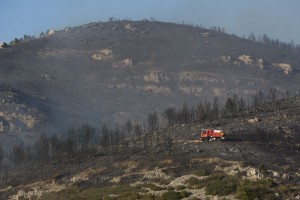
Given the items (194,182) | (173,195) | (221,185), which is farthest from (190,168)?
(173,195)

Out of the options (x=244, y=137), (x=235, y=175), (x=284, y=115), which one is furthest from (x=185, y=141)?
(x=235, y=175)

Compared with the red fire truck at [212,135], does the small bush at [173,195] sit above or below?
below

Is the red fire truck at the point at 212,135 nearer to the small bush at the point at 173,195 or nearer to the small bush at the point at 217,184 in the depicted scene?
the small bush at the point at 217,184

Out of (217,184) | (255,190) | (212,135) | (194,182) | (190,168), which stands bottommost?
(190,168)

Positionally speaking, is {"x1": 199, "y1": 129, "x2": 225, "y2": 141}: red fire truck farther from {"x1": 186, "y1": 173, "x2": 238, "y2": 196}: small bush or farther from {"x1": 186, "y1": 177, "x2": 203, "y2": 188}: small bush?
{"x1": 186, "y1": 177, "x2": 203, "y2": 188}: small bush

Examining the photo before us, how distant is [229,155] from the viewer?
6234cm

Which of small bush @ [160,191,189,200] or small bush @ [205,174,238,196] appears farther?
small bush @ [160,191,189,200]

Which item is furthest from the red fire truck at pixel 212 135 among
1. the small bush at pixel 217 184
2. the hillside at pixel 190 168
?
the small bush at pixel 217 184

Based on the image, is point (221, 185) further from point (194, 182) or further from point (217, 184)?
point (194, 182)

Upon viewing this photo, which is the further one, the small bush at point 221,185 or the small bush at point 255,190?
the small bush at point 221,185

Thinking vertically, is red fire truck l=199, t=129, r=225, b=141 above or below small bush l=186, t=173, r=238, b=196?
above

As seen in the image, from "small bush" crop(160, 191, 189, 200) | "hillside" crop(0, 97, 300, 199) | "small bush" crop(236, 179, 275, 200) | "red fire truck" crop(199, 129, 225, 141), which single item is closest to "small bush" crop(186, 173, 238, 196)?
"hillside" crop(0, 97, 300, 199)

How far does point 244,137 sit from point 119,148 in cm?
2784

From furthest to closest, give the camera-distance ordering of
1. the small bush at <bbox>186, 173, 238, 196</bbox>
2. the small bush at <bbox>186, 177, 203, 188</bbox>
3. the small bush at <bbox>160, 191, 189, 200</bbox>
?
1. the small bush at <bbox>186, 177, 203, 188</bbox>
2. the small bush at <bbox>160, 191, 189, 200</bbox>
3. the small bush at <bbox>186, 173, 238, 196</bbox>
